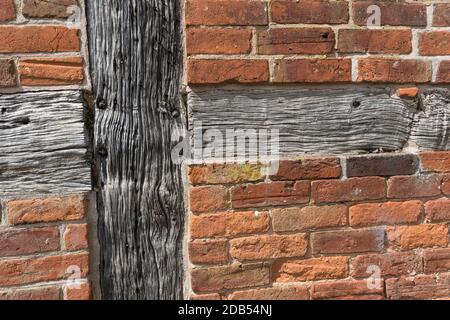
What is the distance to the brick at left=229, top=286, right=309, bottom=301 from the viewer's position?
4.75 ft

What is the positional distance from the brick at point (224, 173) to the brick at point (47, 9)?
2.12 feet

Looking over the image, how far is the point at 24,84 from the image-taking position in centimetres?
133

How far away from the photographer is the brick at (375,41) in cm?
143

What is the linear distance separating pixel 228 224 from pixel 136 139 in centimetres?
43

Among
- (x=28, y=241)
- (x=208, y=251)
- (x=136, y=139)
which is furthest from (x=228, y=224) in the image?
(x=28, y=241)

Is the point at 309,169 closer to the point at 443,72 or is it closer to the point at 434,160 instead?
the point at 434,160

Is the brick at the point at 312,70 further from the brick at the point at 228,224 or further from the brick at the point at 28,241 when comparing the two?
the brick at the point at 28,241

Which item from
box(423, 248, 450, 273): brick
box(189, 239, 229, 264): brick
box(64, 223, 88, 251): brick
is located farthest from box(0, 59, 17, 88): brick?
box(423, 248, 450, 273): brick

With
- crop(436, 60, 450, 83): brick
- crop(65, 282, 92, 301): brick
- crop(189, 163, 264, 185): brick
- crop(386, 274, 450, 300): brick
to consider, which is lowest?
crop(386, 274, 450, 300): brick

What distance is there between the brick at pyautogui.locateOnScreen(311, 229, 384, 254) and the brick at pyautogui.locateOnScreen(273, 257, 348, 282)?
35 mm

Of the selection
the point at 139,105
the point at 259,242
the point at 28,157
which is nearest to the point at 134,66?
the point at 139,105

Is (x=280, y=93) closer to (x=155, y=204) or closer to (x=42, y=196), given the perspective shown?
(x=155, y=204)

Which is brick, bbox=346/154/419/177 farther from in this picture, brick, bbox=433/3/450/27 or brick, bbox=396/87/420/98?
brick, bbox=433/3/450/27

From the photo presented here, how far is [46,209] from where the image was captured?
1.35m
